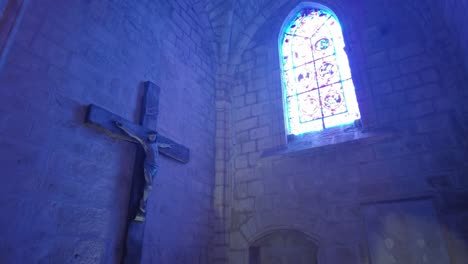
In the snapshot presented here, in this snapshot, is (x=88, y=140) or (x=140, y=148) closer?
(x=88, y=140)

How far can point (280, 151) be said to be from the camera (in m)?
4.49

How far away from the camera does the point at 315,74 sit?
4.90 m

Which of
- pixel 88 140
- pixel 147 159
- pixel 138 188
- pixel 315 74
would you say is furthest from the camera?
pixel 315 74

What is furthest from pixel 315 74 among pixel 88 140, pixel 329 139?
pixel 88 140

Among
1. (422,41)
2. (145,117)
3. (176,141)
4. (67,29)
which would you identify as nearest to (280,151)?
(176,141)

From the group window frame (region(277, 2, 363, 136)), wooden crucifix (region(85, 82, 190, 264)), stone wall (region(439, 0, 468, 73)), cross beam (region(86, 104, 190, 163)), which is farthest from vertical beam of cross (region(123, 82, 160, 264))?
stone wall (region(439, 0, 468, 73))


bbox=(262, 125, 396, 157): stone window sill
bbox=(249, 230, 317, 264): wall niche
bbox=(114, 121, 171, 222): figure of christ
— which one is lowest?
bbox=(249, 230, 317, 264): wall niche

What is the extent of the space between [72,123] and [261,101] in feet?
9.80

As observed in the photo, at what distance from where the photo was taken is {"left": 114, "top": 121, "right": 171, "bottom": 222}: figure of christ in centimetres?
311

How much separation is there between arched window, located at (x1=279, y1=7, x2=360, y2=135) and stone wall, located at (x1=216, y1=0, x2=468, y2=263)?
207 millimetres

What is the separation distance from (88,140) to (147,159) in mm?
637

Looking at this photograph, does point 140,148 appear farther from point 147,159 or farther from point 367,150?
point 367,150

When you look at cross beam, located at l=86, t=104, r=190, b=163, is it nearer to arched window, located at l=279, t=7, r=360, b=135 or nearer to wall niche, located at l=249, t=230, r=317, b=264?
wall niche, located at l=249, t=230, r=317, b=264

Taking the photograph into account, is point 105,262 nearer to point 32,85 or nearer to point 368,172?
point 32,85
